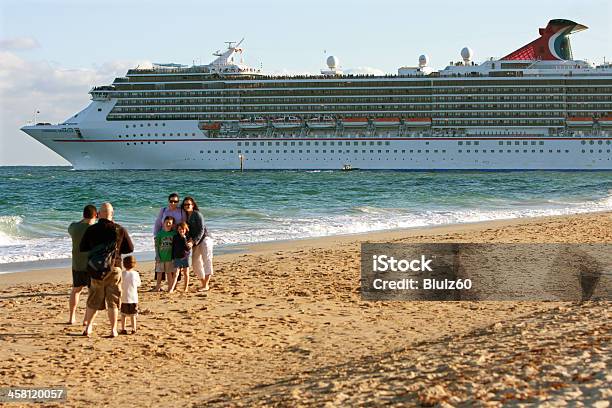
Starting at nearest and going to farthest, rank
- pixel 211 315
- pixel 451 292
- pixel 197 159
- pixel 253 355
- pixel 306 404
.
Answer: pixel 306 404 < pixel 253 355 < pixel 211 315 < pixel 451 292 < pixel 197 159

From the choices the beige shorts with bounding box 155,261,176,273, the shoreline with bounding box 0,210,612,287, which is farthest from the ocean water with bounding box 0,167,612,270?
the beige shorts with bounding box 155,261,176,273

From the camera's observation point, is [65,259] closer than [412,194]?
Yes

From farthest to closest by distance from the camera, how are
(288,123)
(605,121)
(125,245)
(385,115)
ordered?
(605,121) < (288,123) < (385,115) < (125,245)

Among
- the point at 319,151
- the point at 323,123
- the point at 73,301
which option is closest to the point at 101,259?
the point at 73,301

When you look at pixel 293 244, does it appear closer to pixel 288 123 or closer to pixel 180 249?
pixel 180 249

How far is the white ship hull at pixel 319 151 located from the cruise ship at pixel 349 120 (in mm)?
74

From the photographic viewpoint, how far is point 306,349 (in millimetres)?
7957

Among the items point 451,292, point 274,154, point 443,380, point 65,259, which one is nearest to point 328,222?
point 65,259

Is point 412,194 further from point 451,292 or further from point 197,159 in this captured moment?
point 197,159

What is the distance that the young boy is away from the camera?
11.0m

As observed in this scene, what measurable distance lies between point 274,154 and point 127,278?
58.7m

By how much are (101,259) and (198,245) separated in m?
2.95

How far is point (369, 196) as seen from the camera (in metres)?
35.2

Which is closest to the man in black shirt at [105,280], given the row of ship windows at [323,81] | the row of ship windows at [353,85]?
the row of ship windows at [353,85]
